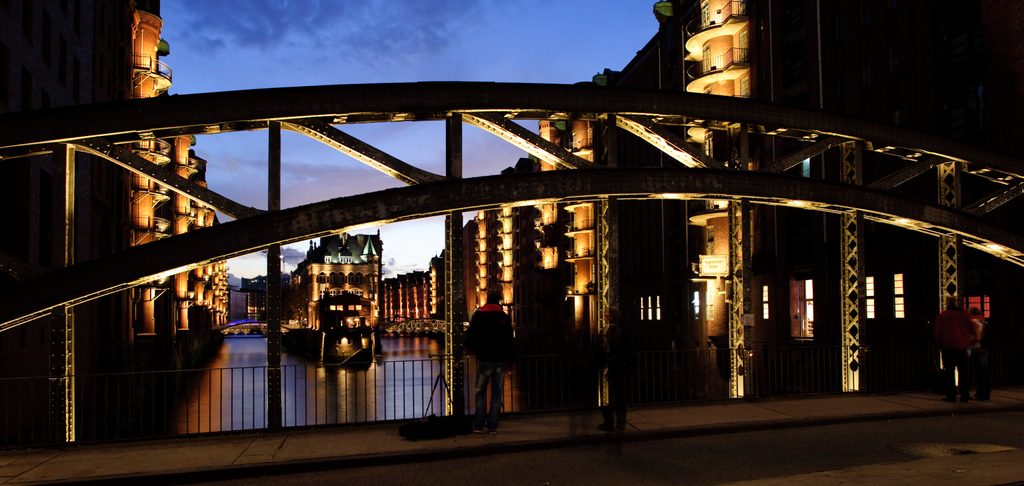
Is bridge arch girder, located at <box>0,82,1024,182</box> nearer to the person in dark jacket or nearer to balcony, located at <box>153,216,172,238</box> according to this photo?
the person in dark jacket

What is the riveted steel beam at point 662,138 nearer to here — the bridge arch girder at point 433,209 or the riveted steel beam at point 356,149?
the bridge arch girder at point 433,209

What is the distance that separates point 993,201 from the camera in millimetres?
17297

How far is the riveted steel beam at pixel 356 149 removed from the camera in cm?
1219

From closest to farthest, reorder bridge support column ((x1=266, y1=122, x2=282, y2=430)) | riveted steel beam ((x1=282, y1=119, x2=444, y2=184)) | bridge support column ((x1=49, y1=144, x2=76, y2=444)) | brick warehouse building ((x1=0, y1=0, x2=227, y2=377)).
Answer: bridge support column ((x1=49, y1=144, x2=76, y2=444)) < bridge support column ((x1=266, y1=122, x2=282, y2=430)) < riveted steel beam ((x1=282, y1=119, x2=444, y2=184)) < brick warehouse building ((x1=0, y1=0, x2=227, y2=377))

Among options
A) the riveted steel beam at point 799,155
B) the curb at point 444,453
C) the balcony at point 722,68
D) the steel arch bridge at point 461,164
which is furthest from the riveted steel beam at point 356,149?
the balcony at point 722,68

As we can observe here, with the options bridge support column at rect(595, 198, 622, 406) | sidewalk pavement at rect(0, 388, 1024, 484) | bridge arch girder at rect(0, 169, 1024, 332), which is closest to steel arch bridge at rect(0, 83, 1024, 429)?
bridge arch girder at rect(0, 169, 1024, 332)

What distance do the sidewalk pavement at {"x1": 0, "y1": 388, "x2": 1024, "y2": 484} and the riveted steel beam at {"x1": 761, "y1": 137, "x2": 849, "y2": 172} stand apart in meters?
4.18

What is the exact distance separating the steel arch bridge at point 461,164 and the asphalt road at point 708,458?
326cm

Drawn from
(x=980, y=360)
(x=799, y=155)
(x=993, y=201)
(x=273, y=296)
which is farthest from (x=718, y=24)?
(x=273, y=296)

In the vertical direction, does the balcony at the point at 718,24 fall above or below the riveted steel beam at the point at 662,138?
above

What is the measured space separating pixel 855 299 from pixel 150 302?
4026 centimetres

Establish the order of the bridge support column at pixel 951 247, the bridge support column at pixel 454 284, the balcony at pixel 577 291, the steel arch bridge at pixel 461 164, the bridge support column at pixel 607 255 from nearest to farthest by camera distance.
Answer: the steel arch bridge at pixel 461 164, the bridge support column at pixel 454 284, the bridge support column at pixel 607 255, the bridge support column at pixel 951 247, the balcony at pixel 577 291

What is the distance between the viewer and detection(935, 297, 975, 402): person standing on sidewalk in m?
14.8

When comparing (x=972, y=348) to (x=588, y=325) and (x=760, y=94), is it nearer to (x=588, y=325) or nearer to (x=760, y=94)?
(x=760, y=94)
